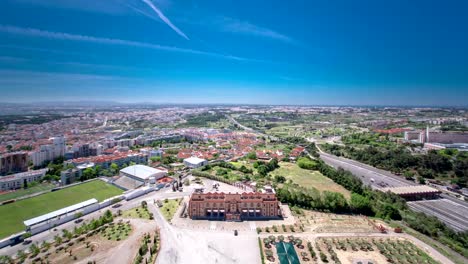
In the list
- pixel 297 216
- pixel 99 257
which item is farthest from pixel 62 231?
pixel 297 216

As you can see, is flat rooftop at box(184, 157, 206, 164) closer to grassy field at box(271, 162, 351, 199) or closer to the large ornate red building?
grassy field at box(271, 162, 351, 199)

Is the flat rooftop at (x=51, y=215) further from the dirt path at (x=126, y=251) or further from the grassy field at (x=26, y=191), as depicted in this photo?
the grassy field at (x=26, y=191)

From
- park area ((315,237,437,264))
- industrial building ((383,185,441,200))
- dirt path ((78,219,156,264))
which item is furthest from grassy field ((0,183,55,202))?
industrial building ((383,185,441,200))

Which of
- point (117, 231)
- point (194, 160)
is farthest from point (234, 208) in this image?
point (194, 160)

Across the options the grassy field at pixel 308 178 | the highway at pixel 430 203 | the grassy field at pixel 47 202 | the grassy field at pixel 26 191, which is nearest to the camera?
the grassy field at pixel 47 202

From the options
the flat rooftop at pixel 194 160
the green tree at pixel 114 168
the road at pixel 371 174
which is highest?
the flat rooftop at pixel 194 160

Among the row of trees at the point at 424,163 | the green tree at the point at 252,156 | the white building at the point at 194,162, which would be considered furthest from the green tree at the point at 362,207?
the white building at the point at 194,162

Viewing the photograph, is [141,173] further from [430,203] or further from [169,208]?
[430,203]
